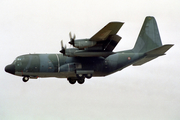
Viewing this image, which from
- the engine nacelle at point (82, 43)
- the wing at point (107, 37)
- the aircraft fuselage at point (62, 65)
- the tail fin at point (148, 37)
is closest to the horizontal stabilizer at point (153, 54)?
the tail fin at point (148, 37)

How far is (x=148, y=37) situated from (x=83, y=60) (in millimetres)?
6153

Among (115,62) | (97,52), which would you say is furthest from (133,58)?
(97,52)

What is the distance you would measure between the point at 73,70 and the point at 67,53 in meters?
1.60

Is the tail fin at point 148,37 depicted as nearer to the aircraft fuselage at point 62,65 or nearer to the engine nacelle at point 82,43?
the aircraft fuselage at point 62,65

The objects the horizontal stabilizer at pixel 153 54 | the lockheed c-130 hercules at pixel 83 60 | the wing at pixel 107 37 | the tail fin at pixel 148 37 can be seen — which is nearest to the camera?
the wing at pixel 107 37

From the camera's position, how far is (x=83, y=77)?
30.4 m

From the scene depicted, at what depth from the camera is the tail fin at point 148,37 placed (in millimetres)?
32312

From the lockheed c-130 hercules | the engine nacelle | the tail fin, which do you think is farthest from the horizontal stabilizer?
the engine nacelle

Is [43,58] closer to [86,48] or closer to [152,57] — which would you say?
[86,48]

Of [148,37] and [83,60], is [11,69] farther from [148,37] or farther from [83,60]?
[148,37]

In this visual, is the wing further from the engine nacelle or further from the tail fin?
the tail fin

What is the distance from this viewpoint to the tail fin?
32.3 metres

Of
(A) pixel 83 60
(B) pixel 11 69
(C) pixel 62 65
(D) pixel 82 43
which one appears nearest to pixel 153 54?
(A) pixel 83 60

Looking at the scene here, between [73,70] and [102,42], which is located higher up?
[102,42]
